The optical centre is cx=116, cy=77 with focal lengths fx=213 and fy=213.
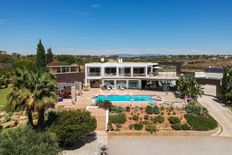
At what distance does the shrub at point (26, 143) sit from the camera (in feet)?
38.0

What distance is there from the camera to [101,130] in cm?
2319

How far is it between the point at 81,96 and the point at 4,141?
947 inches

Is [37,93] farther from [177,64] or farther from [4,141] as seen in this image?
[177,64]

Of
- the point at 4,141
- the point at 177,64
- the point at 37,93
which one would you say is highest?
the point at 177,64

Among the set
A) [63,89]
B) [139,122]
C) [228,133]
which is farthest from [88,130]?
[63,89]

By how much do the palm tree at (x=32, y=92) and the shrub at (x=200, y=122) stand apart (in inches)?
613

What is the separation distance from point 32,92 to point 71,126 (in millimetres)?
4416

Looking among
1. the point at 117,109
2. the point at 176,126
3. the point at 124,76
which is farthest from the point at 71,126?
the point at 124,76

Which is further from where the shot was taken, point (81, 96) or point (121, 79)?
point (121, 79)

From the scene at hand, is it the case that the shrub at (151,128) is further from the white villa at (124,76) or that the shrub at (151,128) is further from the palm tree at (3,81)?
the palm tree at (3,81)

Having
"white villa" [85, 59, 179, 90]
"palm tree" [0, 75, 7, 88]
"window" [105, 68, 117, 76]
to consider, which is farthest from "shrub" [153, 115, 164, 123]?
"palm tree" [0, 75, 7, 88]

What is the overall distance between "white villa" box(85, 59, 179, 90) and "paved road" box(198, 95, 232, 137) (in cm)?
1011

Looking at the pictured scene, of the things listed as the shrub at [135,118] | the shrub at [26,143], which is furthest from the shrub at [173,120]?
the shrub at [26,143]

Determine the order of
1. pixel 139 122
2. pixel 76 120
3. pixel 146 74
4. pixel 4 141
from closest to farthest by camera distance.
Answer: pixel 4 141
pixel 76 120
pixel 139 122
pixel 146 74
